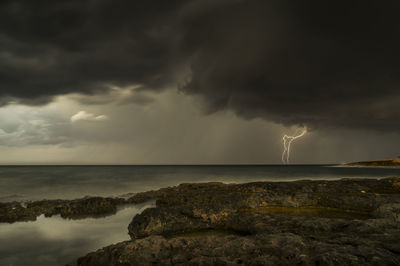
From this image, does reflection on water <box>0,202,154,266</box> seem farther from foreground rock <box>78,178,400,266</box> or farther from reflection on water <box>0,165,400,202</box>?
reflection on water <box>0,165,400,202</box>

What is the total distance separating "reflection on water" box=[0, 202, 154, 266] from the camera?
13.4 m

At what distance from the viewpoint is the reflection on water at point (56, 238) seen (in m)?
13.4

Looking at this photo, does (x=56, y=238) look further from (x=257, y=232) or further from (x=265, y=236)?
(x=265, y=236)

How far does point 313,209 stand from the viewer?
65.9ft

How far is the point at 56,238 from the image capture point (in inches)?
656

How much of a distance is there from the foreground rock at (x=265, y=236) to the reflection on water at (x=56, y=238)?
2536mm

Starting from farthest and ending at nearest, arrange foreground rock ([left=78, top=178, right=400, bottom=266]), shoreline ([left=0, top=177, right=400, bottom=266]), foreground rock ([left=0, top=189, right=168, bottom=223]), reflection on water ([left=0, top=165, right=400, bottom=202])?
reflection on water ([left=0, top=165, right=400, bottom=202]) → foreground rock ([left=0, top=189, right=168, bottom=223]) → shoreline ([left=0, top=177, right=400, bottom=266]) → foreground rock ([left=78, top=178, right=400, bottom=266])

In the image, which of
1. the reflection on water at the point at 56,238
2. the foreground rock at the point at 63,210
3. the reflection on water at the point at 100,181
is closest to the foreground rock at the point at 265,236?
the reflection on water at the point at 56,238

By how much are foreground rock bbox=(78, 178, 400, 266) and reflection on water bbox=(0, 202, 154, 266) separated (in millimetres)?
2536

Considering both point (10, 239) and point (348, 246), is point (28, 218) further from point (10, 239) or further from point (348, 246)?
point (348, 246)

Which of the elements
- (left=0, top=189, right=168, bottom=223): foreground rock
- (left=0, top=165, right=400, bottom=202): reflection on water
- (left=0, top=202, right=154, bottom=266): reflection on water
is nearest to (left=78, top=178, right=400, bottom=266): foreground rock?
(left=0, top=202, right=154, bottom=266): reflection on water

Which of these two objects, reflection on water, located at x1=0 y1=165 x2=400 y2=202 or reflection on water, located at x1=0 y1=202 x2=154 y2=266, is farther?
reflection on water, located at x1=0 y1=165 x2=400 y2=202

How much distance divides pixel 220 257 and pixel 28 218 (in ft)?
77.0

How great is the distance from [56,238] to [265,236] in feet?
Answer: 51.8
